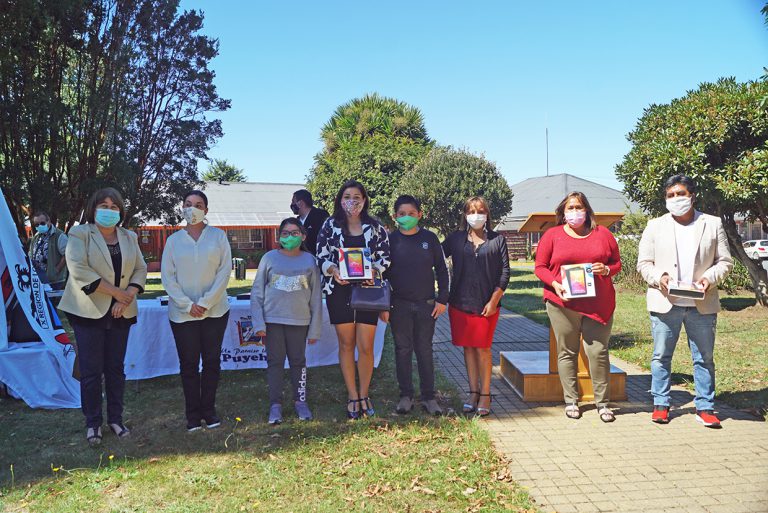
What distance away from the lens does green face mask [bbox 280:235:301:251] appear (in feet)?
16.9

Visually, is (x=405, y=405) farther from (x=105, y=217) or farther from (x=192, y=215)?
(x=105, y=217)

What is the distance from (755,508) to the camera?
346 centimetres

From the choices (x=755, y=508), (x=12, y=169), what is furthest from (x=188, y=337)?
(x=12, y=169)

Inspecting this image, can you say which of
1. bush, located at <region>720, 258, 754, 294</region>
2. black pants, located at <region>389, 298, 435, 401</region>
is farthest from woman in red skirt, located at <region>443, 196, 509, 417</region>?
bush, located at <region>720, 258, 754, 294</region>

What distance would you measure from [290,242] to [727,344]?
6.85 metres

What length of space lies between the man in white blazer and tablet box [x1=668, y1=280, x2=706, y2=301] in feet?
0.06

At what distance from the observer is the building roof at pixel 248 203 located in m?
33.5

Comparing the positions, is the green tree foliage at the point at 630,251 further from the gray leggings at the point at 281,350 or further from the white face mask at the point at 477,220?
the gray leggings at the point at 281,350

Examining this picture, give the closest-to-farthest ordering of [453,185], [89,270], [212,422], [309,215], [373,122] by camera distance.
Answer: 1. [89,270]
2. [212,422]
3. [309,215]
4. [453,185]
5. [373,122]

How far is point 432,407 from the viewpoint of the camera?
5.31 m

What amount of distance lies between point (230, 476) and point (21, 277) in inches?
149

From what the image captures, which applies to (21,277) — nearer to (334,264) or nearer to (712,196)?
(334,264)

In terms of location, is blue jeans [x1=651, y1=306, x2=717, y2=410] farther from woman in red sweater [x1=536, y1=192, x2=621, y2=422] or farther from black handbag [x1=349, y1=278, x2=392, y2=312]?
black handbag [x1=349, y1=278, x2=392, y2=312]

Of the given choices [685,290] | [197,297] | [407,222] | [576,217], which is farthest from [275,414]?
[685,290]
